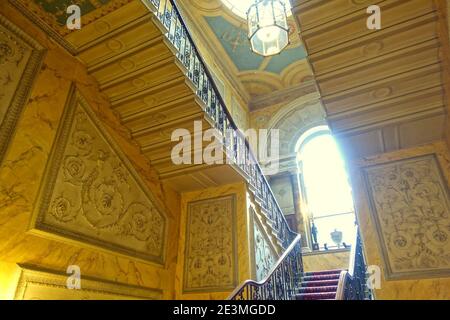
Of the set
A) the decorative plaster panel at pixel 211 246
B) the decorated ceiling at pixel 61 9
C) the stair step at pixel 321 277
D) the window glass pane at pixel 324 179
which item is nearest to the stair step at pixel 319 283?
the stair step at pixel 321 277

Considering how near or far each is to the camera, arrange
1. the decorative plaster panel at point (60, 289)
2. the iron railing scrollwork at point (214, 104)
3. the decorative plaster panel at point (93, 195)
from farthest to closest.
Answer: the iron railing scrollwork at point (214, 104)
the decorative plaster panel at point (93, 195)
the decorative plaster panel at point (60, 289)

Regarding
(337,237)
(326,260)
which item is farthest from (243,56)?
(326,260)

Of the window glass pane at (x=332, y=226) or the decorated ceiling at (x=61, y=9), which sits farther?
the window glass pane at (x=332, y=226)

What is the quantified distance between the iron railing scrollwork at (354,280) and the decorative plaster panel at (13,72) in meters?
3.96

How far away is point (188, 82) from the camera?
4.24 metres

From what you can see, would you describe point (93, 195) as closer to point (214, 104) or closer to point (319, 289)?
point (214, 104)

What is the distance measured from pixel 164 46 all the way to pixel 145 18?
0.39 m

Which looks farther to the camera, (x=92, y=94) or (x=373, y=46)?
(x=92, y=94)

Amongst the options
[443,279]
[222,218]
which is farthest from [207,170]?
[443,279]

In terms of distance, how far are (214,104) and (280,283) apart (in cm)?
302

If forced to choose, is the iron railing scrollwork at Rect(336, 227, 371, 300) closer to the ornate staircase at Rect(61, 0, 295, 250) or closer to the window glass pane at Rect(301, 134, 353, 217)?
the ornate staircase at Rect(61, 0, 295, 250)

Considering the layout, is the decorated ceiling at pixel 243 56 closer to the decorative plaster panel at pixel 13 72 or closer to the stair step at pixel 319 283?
the decorative plaster panel at pixel 13 72

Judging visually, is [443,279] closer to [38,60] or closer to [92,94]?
[92,94]

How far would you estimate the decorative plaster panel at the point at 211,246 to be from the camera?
518cm
